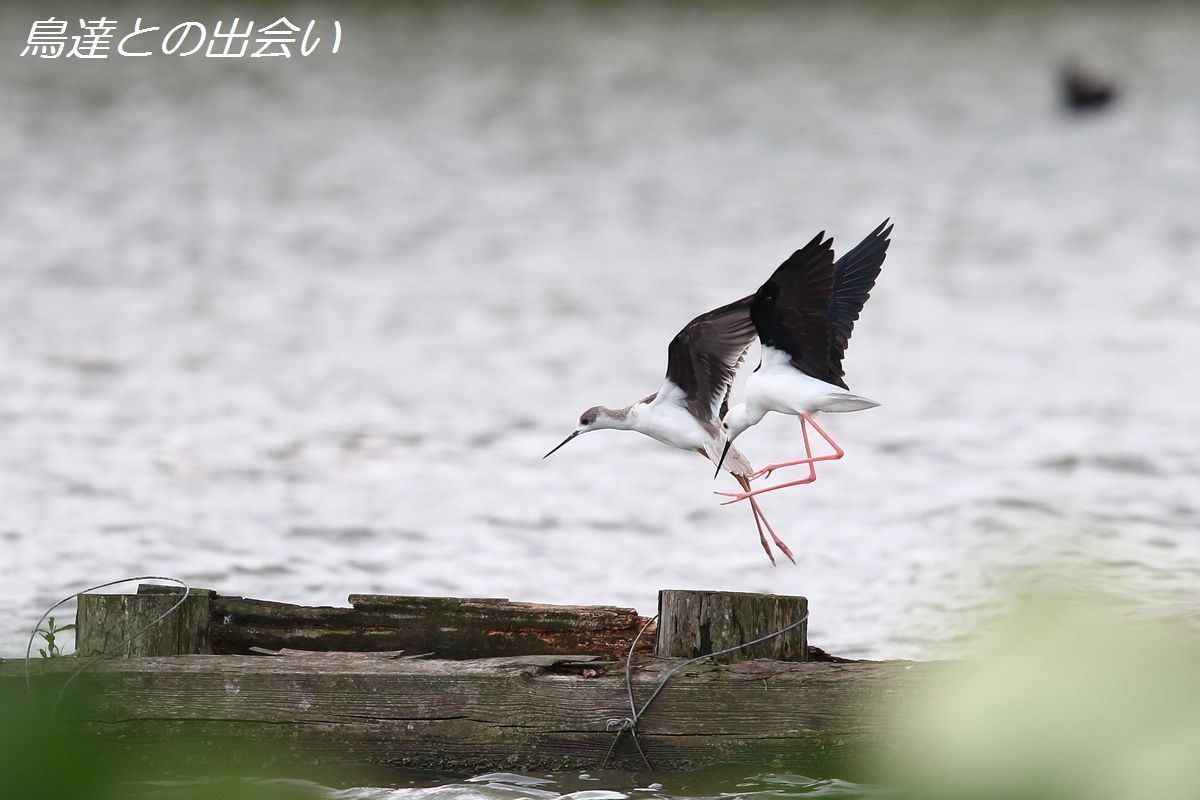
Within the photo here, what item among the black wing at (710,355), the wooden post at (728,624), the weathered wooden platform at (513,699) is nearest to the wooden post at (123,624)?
the weathered wooden platform at (513,699)

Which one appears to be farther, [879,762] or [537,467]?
[537,467]

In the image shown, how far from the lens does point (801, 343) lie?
343 centimetres

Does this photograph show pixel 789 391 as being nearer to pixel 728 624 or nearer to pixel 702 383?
pixel 702 383

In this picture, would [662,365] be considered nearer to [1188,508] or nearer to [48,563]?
[1188,508]

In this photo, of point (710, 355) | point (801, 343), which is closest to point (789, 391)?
point (801, 343)

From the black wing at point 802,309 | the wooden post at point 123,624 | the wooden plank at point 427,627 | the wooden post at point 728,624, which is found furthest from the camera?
the wooden plank at point 427,627

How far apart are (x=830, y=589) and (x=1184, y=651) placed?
657 centimetres

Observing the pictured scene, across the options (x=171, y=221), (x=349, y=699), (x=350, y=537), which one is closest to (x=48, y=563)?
(x=350, y=537)

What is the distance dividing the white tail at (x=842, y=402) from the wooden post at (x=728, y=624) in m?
0.51

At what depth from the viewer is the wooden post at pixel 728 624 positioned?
3520 millimetres

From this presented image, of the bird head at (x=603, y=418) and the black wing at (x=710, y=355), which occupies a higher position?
the black wing at (x=710, y=355)

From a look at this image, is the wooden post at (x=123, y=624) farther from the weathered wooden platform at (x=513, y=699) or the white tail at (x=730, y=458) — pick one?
the white tail at (x=730, y=458)

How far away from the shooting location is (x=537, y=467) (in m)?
10.2

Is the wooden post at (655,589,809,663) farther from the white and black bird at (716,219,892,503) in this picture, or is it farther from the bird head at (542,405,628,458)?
the bird head at (542,405,628,458)
